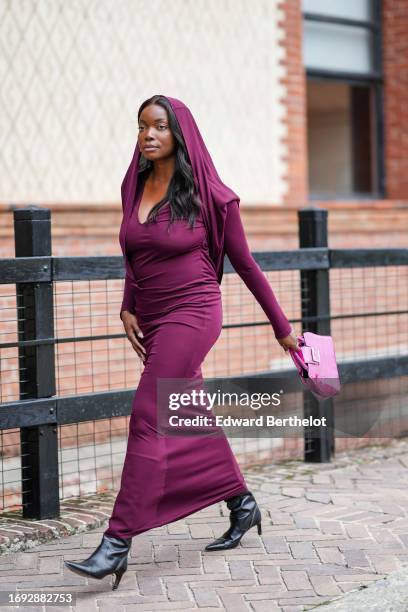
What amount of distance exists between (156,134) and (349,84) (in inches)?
279

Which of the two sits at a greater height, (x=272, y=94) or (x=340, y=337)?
(x=272, y=94)

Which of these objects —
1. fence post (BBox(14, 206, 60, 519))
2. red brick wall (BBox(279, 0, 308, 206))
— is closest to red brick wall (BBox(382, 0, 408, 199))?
red brick wall (BBox(279, 0, 308, 206))

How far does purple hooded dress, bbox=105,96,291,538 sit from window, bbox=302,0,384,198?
631 centimetres

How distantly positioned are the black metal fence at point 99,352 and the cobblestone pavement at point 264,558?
51cm

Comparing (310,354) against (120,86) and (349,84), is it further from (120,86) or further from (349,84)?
(349,84)

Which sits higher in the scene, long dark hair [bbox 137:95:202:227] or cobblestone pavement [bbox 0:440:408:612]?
long dark hair [bbox 137:95:202:227]

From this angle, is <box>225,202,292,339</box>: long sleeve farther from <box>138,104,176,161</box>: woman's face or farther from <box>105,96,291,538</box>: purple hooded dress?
<box>138,104,176,161</box>: woman's face

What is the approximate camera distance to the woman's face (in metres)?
4.43

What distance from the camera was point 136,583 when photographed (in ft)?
14.7

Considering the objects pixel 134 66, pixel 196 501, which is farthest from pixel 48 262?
pixel 134 66

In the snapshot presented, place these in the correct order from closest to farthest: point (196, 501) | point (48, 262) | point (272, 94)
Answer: point (196, 501), point (48, 262), point (272, 94)

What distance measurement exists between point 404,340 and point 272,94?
103 inches

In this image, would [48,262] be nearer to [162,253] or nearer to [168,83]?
[162,253]

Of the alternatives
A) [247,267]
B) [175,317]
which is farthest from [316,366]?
[175,317]
